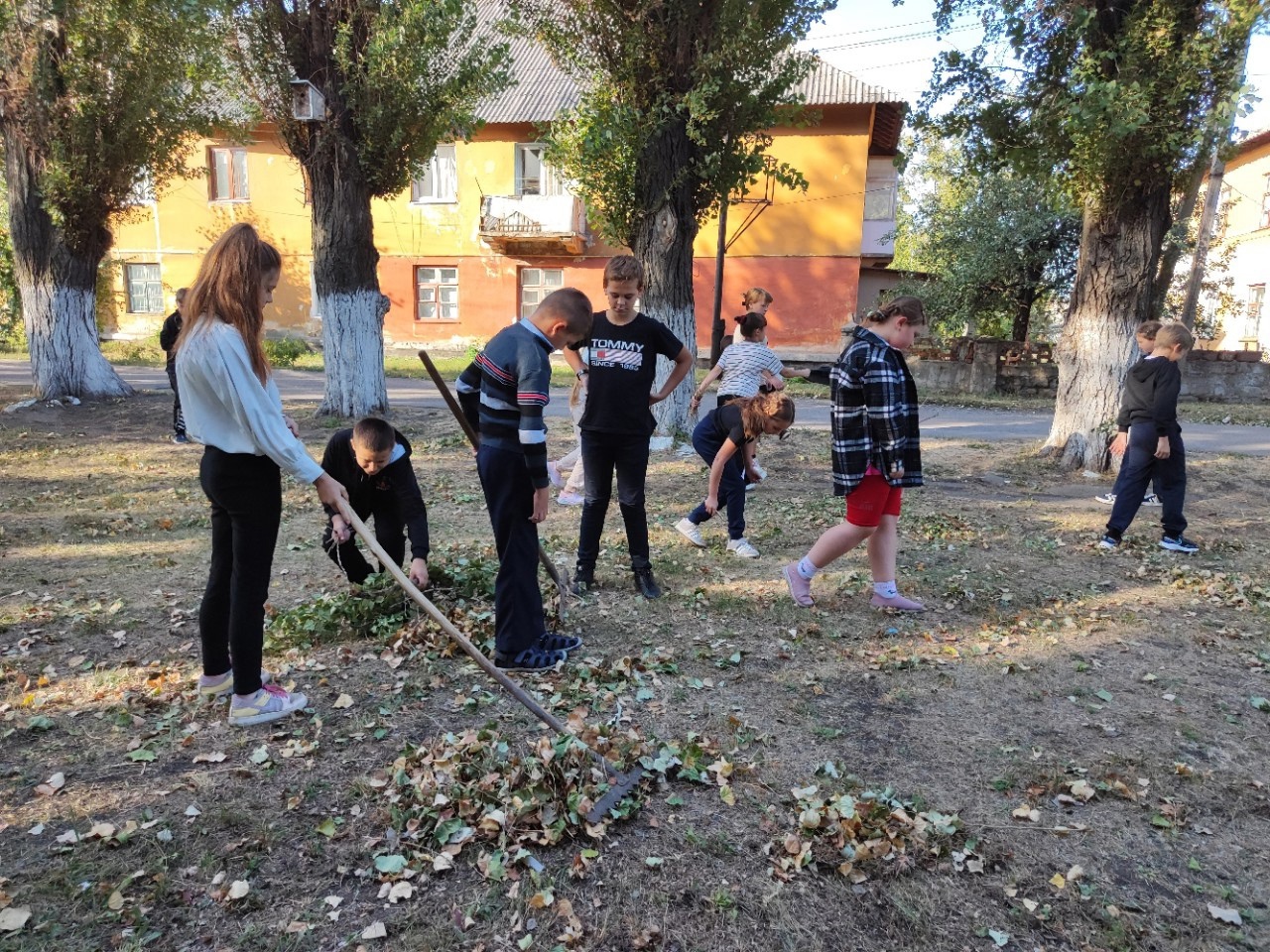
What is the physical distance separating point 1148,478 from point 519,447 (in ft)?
17.2

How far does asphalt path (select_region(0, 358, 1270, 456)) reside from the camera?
1212 centimetres

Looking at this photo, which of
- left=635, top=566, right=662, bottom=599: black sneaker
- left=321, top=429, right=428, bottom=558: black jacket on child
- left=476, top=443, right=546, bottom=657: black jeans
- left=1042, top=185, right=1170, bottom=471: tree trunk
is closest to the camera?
left=476, top=443, right=546, bottom=657: black jeans

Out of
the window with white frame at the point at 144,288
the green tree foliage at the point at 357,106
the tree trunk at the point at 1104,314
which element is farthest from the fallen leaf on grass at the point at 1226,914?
the window with white frame at the point at 144,288

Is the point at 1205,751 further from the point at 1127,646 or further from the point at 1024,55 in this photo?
the point at 1024,55

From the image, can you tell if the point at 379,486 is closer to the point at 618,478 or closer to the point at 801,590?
the point at 618,478

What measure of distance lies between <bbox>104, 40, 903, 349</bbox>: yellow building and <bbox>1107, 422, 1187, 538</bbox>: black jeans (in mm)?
17160

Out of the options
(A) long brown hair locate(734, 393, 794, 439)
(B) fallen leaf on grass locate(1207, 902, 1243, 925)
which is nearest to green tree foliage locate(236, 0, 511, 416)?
(A) long brown hair locate(734, 393, 794, 439)

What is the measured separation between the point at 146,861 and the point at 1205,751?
3.98 metres

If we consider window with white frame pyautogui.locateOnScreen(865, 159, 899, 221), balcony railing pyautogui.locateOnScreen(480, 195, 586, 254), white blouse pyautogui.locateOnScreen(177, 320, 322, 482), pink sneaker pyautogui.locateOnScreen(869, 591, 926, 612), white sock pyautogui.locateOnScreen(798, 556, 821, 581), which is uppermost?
window with white frame pyautogui.locateOnScreen(865, 159, 899, 221)

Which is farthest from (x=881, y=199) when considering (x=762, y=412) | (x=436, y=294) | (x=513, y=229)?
(x=762, y=412)

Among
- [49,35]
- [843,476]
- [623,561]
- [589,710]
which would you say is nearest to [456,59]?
[49,35]

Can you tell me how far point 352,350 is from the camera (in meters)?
11.4

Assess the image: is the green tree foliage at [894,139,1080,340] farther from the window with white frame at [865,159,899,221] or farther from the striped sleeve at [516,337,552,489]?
the striped sleeve at [516,337,552,489]

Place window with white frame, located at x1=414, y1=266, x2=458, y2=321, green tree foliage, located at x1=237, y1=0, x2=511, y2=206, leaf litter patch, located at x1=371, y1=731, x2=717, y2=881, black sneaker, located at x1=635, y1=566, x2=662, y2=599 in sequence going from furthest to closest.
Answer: window with white frame, located at x1=414, y1=266, x2=458, y2=321, green tree foliage, located at x1=237, y1=0, x2=511, y2=206, black sneaker, located at x1=635, y1=566, x2=662, y2=599, leaf litter patch, located at x1=371, y1=731, x2=717, y2=881
